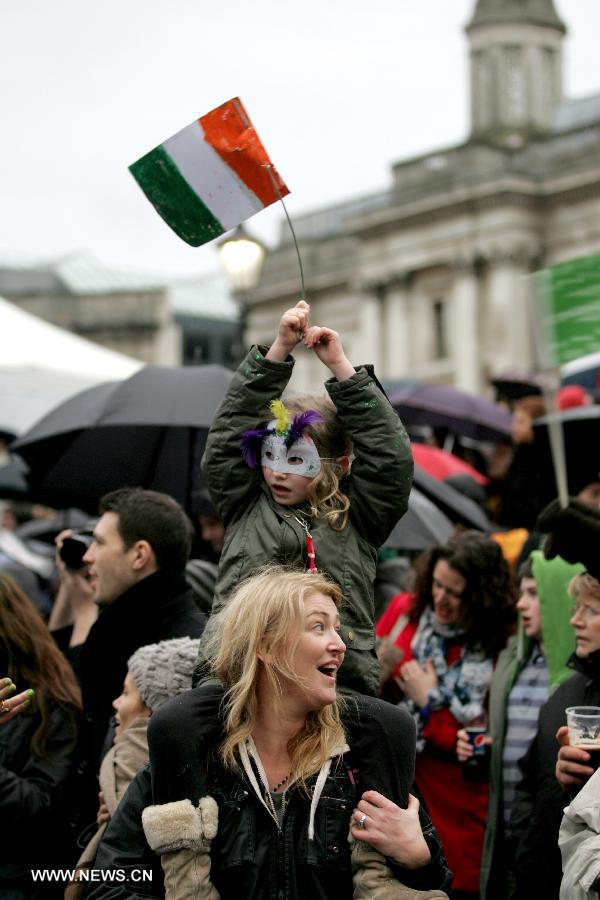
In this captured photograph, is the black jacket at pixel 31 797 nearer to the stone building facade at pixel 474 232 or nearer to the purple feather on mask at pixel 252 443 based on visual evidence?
the purple feather on mask at pixel 252 443

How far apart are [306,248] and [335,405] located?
5291 cm

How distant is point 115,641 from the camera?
5.32m

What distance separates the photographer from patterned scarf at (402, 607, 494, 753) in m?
5.86

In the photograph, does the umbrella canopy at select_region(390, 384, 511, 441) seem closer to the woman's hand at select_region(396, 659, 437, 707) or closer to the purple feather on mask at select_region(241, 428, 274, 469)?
the woman's hand at select_region(396, 659, 437, 707)

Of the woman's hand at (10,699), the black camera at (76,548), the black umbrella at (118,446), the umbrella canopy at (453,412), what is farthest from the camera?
the umbrella canopy at (453,412)

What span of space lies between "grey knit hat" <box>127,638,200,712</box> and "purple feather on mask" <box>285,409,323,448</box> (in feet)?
2.83

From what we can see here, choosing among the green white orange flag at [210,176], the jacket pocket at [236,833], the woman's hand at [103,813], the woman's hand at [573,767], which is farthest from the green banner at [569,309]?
the jacket pocket at [236,833]

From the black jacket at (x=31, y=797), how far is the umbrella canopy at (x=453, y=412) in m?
7.88

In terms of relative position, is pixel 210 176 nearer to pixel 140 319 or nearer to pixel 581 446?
pixel 581 446

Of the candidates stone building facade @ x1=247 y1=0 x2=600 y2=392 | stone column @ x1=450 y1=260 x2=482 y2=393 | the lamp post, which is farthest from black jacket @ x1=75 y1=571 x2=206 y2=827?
stone column @ x1=450 y1=260 x2=482 y2=393

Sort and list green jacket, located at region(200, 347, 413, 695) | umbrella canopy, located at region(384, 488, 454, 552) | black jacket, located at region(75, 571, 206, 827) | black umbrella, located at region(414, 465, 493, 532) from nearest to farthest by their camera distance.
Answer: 1. green jacket, located at region(200, 347, 413, 695)
2. black jacket, located at region(75, 571, 206, 827)
3. umbrella canopy, located at region(384, 488, 454, 552)
4. black umbrella, located at region(414, 465, 493, 532)

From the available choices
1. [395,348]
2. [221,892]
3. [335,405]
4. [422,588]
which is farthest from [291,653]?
[395,348]

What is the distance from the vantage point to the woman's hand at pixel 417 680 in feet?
19.3

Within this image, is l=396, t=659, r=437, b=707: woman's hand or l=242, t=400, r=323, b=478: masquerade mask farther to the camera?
l=396, t=659, r=437, b=707: woman's hand
